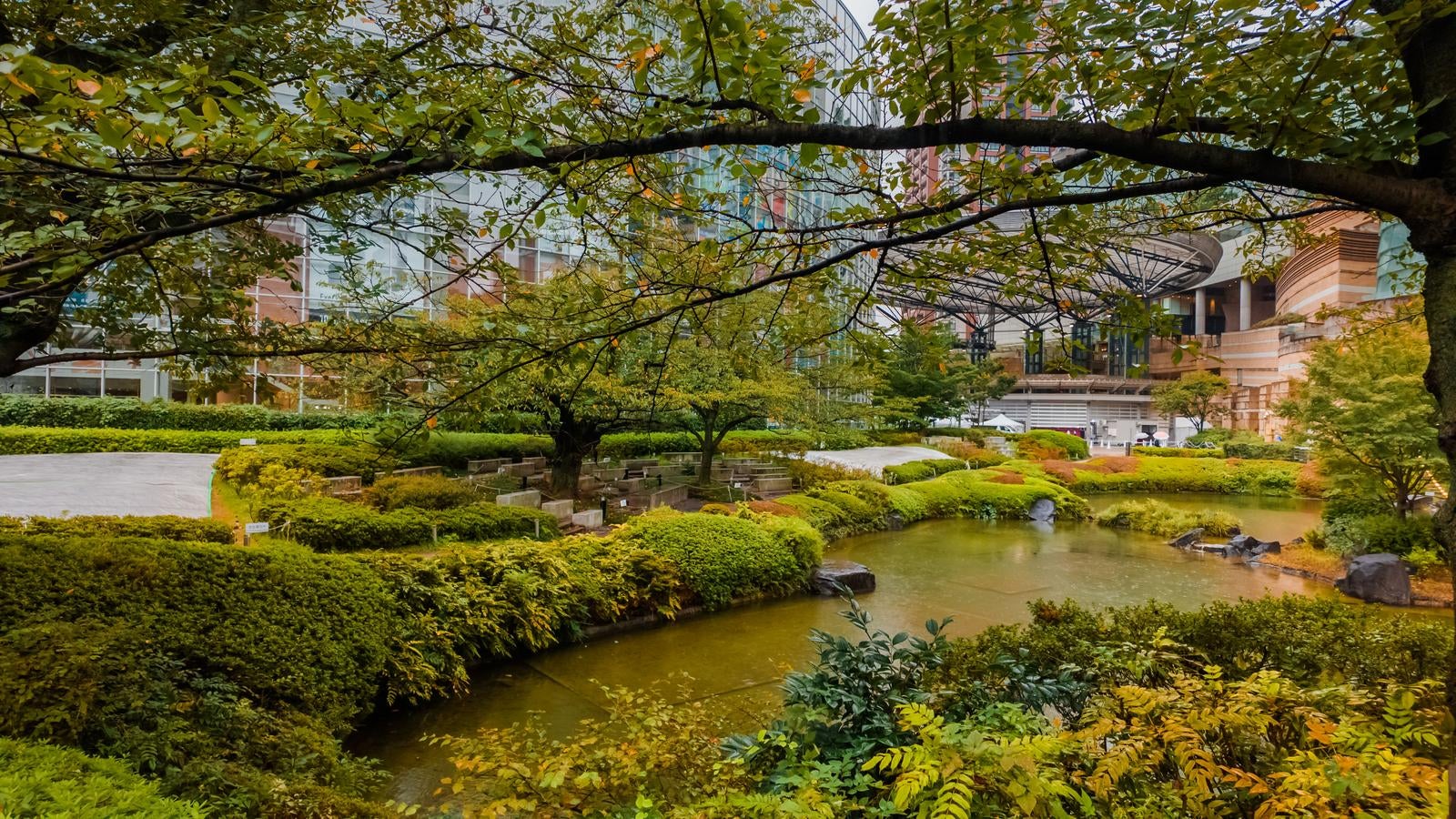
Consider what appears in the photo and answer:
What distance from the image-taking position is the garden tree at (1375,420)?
1027 cm

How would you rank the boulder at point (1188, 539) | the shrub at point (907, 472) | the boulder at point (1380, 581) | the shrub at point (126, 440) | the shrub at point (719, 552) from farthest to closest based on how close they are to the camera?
the shrub at point (907, 472) → the shrub at point (126, 440) → the boulder at point (1188, 539) → the boulder at point (1380, 581) → the shrub at point (719, 552)

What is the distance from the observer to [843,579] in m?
8.77

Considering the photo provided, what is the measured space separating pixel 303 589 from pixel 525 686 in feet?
6.57

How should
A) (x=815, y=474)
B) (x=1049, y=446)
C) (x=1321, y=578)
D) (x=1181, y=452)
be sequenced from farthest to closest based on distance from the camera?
(x=1049, y=446), (x=1181, y=452), (x=815, y=474), (x=1321, y=578)

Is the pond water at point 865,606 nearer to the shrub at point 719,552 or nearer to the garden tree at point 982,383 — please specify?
the shrub at point 719,552

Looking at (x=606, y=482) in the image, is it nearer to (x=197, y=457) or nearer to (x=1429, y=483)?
(x=197, y=457)

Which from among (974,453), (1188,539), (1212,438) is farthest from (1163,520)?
(1212,438)

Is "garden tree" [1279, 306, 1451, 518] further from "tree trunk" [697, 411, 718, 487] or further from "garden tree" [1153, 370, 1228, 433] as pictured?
"garden tree" [1153, 370, 1228, 433]

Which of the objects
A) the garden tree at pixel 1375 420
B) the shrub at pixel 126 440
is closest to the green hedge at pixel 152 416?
the shrub at pixel 126 440

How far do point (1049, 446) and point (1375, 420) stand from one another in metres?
18.3

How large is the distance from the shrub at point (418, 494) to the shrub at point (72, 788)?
6747 millimetres

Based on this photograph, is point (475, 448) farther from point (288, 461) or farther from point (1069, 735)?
point (1069, 735)

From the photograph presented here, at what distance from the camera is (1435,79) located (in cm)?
161

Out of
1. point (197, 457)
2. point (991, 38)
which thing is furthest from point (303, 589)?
point (197, 457)
